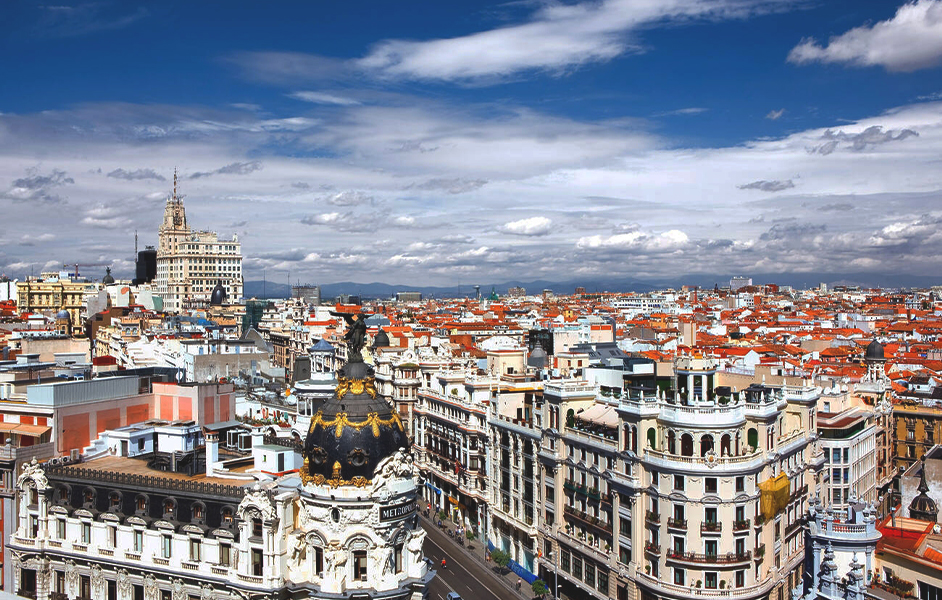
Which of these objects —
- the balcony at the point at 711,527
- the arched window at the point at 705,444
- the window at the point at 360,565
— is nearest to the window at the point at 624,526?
the balcony at the point at 711,527

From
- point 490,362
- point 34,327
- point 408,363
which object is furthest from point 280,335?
point 490,362

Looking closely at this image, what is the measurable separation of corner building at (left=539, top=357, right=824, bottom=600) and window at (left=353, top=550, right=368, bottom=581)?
2078 centimetres

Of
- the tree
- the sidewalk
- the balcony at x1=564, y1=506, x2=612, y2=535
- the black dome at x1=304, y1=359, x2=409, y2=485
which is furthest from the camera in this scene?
the tree

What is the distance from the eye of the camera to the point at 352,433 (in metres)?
45.4

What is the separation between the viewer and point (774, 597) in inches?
2260

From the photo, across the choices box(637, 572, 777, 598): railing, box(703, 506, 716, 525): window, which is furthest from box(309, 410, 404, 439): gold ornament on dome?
box(703, 506, 716, 525): window

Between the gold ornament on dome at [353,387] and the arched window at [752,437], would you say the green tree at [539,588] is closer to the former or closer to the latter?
the arched window at [752,437]

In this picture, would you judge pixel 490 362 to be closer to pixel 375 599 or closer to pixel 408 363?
pixel 408 363

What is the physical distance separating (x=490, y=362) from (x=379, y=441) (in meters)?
49.1

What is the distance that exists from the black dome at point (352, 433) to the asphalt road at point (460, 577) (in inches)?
881

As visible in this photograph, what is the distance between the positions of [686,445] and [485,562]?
27926 mm

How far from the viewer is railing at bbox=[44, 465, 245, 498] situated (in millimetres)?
47094

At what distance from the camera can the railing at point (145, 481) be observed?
47.1 m

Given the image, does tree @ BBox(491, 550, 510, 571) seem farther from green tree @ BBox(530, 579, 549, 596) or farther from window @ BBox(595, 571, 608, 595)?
window @ BBox(595, 571, 608, 595)
